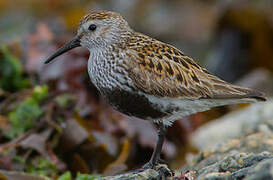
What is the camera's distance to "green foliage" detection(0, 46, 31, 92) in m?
6.82

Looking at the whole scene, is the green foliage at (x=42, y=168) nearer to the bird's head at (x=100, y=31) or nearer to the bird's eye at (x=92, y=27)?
the bird's head at (x=100, y=31)

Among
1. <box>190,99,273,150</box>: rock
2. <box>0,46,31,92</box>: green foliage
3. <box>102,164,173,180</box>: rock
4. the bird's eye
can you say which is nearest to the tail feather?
<box>102,164,173,180</box>: rock

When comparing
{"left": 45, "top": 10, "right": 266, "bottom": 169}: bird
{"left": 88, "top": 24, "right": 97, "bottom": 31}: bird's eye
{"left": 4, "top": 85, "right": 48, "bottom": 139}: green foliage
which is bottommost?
{"left": 4, "top": 85, "right": 48, "bottom": 139}: green foliage

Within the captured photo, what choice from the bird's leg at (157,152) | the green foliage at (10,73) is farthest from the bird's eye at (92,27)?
the green foliage at (10,73)

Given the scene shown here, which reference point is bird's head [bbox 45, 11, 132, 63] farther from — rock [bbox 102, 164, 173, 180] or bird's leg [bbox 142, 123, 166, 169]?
rock [bbox 102, 164, 173, 180]

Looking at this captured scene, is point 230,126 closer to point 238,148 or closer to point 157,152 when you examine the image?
point 238,148

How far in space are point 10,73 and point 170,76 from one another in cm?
296

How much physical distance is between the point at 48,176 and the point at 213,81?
6.47 feet

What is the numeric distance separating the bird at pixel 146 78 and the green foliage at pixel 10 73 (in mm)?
2115

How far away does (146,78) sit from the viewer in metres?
4.52

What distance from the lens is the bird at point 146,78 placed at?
4492 millimetres

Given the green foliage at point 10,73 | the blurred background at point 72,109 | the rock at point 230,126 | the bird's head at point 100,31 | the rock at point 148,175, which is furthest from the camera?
the green foliage at point 10,73

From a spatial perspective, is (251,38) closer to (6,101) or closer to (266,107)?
(266,107)

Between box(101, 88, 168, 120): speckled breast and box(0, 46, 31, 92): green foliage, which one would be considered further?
box(0, 46, 31, 92): green foliage
